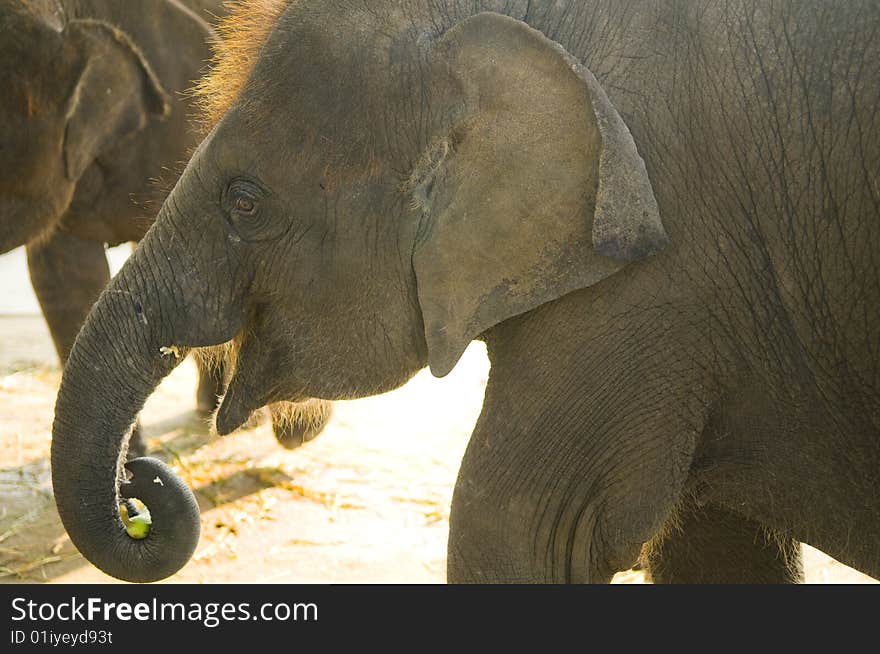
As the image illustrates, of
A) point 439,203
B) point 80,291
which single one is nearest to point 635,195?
point 439,203

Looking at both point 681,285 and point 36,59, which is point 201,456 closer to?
point 36,59

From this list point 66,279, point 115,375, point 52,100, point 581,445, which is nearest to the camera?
point 581,445

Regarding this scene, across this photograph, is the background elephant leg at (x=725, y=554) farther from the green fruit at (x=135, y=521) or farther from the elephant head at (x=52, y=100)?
the elephant head at (x=52, y=100)

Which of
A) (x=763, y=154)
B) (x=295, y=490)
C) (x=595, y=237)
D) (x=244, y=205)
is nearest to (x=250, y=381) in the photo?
(x=244, y=205)

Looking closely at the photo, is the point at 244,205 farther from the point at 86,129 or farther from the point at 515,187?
the point at 86,129

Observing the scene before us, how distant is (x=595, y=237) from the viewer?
2164 millimetres

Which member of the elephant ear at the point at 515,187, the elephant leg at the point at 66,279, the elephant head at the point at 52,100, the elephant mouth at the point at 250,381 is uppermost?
the elephant head at the point at 52,100

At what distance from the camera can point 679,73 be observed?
2.25 m

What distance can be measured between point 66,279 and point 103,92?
96 centimetres

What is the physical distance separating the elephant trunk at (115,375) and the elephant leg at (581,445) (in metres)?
0.69

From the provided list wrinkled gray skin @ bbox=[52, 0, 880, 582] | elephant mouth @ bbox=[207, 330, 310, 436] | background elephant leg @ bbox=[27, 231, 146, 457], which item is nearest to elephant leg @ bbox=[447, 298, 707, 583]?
wrinkled gray skin @ bbox=[52, 0, 880, 582]

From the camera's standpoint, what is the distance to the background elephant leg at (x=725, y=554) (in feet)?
9.73

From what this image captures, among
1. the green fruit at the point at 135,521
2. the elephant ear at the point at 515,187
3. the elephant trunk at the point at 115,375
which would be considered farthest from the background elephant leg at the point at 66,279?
the elephant ear at the point at 515,187

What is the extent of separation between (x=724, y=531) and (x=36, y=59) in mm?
3226
